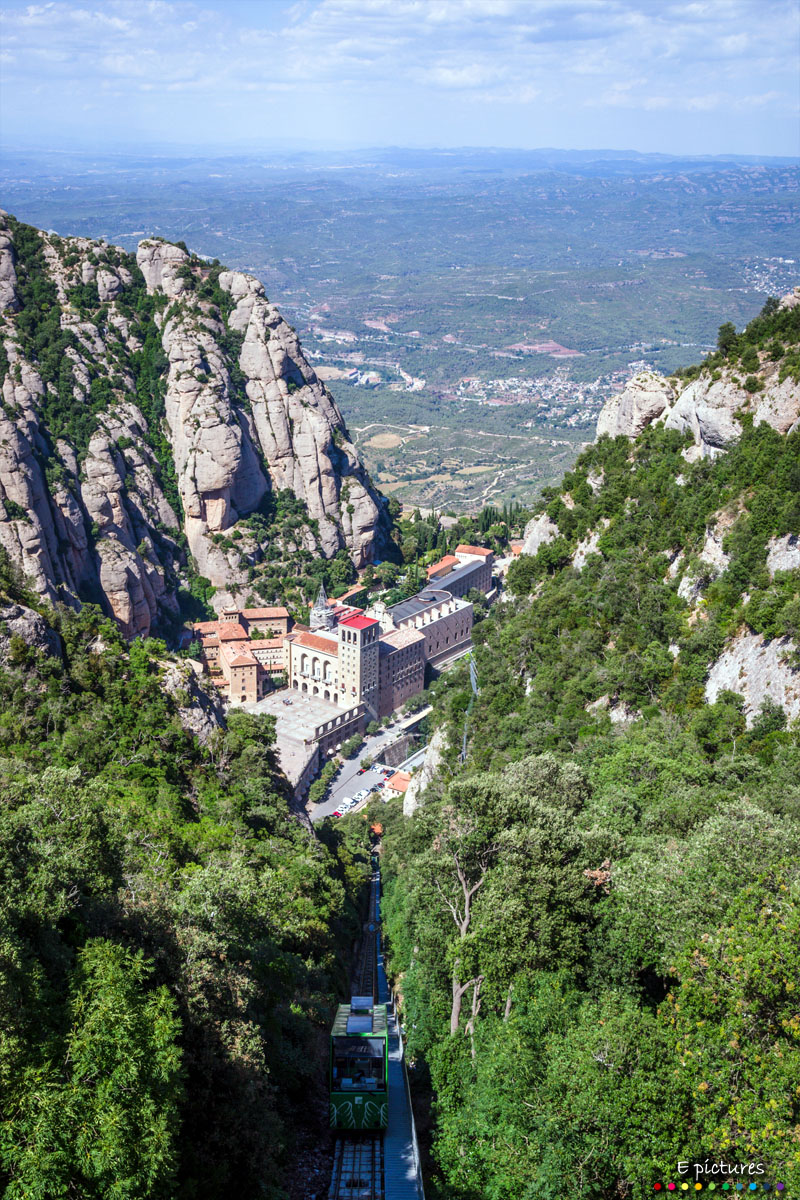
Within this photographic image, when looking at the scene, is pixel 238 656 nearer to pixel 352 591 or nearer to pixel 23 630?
pixel 352 591

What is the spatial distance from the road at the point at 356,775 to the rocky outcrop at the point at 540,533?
2228 cm

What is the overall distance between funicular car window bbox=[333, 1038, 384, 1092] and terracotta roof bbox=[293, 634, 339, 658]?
2204 inches

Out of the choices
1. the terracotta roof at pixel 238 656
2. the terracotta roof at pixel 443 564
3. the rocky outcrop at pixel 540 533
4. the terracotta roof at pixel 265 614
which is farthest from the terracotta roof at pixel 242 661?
the rocky outcrop at pixel 540 533

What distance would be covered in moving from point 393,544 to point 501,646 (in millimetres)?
54867

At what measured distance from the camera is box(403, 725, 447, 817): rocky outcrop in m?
47.8

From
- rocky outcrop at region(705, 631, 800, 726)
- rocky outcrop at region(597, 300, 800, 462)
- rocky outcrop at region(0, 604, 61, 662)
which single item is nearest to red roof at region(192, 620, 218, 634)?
rocky outcrop at region(597, 300, 800, 462)

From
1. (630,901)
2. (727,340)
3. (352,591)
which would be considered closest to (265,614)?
(352,591)

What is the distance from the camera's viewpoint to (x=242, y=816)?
39.0 m

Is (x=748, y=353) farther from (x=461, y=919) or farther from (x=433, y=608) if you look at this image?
(x=433, y=608)

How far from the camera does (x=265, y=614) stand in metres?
86.4

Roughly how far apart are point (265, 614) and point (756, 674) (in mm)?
57928

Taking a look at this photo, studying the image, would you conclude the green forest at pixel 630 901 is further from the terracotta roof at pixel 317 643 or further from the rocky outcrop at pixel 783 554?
the terracotta roof at pixel 317 643

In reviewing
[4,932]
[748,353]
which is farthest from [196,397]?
[4,932]

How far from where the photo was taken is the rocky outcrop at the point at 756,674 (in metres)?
32.1
